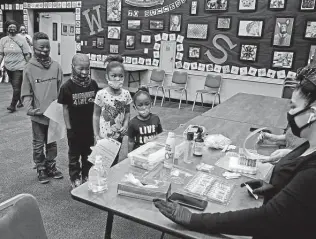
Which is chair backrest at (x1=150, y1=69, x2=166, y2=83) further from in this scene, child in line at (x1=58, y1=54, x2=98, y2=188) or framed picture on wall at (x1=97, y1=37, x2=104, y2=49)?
child in line at (x1=58, y1=54, x2=98, y2=188)

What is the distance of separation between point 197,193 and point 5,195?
1940 mm

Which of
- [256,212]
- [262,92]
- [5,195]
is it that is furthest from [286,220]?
[262,92]

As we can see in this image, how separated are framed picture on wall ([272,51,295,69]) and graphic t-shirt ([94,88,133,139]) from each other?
14.4 feet

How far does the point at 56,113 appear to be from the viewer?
7.87ft

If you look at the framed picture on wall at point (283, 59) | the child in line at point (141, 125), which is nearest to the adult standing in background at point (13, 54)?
the child in line at point (141, 125)

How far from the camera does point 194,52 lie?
21.0 ft

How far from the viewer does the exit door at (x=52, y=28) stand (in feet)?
28.7

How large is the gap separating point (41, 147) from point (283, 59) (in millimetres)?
4836

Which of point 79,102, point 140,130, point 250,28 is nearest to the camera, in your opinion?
point 140,130

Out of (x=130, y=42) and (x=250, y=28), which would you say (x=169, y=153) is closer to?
(x=250, y=28)

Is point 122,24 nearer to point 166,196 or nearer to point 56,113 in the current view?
point 56,113

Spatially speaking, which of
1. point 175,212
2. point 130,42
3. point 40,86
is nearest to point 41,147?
point 40,86

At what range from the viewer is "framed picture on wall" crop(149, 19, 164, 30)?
6.62 metres

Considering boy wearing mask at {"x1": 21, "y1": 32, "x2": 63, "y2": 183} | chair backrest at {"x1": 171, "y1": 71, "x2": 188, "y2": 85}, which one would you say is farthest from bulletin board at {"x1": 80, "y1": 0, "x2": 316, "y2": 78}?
boy wearing mask at {"x1": 21, "y1": 32, "x2": 63, "y2": 183}
